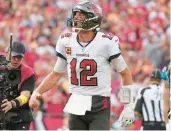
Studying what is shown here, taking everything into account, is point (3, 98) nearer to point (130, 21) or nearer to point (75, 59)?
point (75, 59)

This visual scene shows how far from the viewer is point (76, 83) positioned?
7492 mm

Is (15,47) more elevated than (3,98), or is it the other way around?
(15,47)

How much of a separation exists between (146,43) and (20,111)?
8.23 metres

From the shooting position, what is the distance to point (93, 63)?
7.46 meters

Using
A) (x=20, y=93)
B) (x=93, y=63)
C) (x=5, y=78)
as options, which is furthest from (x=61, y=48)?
(x=20, y=93)

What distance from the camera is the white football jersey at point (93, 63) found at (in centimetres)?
743

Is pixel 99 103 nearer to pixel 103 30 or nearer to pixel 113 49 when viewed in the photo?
pixel 113 49

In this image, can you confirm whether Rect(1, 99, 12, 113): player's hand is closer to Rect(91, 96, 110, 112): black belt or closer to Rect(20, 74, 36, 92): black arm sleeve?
Rect(20, 74, 36, 92): black arm sleeve

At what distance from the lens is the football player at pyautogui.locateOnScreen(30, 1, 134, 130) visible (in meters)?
7.46

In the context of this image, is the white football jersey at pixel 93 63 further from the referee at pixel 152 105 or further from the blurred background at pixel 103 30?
Result: the blurred background at pixel 103 30

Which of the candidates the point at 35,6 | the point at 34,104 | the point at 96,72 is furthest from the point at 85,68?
the point at 35,6

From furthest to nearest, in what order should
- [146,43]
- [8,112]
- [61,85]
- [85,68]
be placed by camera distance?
1. [146,43]
2. [61,85]
3. [8,112]
4. [85,68]

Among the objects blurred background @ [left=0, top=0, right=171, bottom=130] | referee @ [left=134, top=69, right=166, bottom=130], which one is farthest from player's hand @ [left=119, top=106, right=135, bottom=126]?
blurred background @ [left=0, top=0, right=171, bottom=130]

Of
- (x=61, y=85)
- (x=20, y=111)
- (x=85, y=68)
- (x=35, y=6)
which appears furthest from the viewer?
(x=35, y=6)
